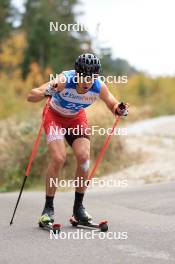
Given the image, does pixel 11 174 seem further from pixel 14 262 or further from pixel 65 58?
pixel 65 58

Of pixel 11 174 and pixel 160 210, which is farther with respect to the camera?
pixel 11 174

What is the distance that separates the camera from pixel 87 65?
7.29 metres

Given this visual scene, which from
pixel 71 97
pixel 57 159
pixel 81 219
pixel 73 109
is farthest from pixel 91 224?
pixel 71 97

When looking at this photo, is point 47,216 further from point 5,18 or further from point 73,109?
point 5,18

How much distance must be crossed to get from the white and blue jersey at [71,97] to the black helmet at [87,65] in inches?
5.9

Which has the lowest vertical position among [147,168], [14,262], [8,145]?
[14,262]

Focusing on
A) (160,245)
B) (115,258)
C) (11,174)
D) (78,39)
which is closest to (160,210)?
(160,245)

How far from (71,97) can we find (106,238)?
1626mm

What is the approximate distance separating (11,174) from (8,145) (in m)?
1.03

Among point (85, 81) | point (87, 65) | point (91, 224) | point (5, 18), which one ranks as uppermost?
point (5, 18)

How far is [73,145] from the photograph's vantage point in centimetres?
765

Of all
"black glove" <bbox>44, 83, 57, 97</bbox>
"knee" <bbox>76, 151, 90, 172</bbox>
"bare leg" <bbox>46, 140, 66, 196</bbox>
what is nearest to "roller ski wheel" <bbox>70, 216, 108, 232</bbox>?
"bare leg" <bbox>46, 140, 66, 196</bbox>

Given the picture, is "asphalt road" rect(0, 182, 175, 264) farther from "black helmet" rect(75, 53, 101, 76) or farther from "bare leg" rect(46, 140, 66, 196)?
"black helmet" rect(75, 53, 101, 76)

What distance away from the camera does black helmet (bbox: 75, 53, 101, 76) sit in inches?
287
